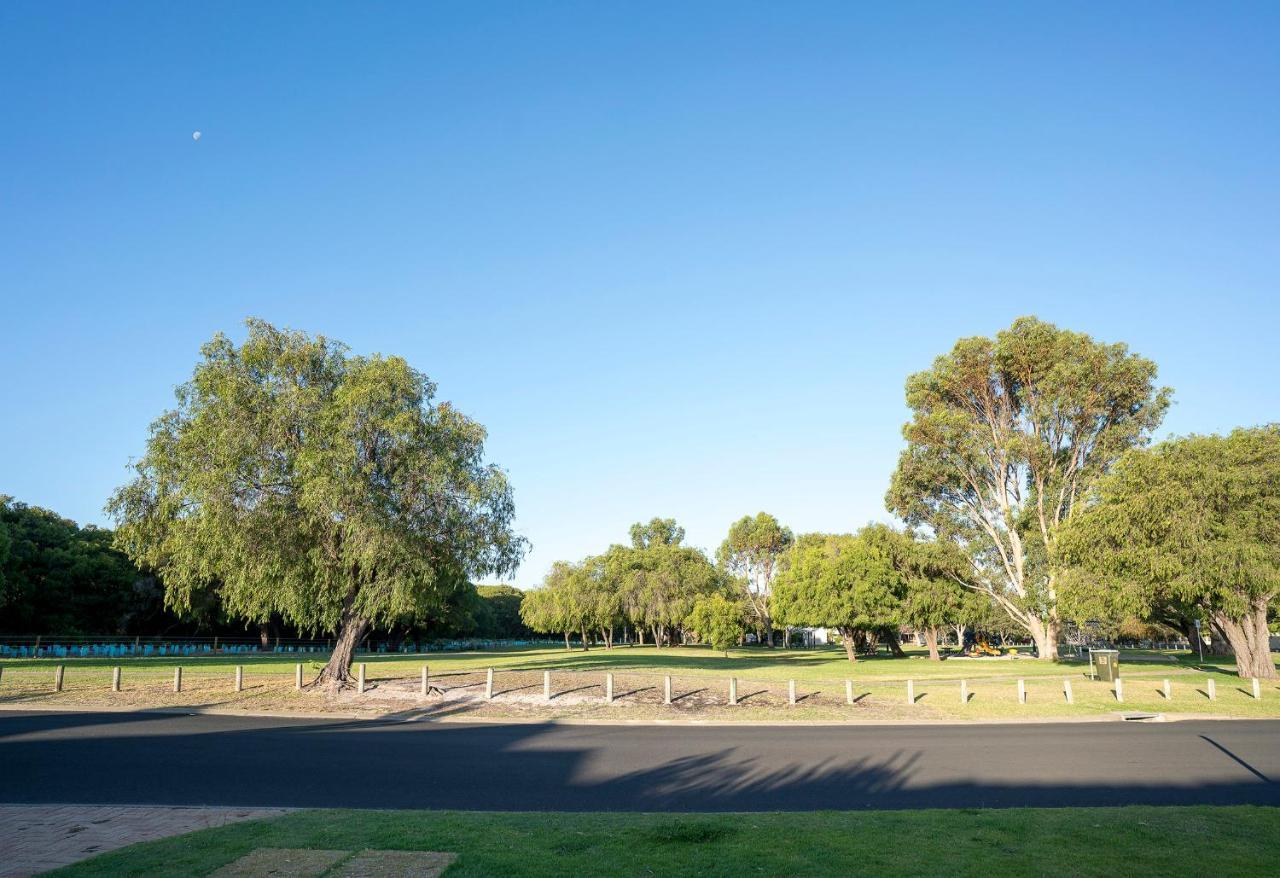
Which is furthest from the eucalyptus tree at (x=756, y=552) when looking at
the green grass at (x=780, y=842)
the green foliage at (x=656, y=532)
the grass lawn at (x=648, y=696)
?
the green grass at (x=780, y=842)

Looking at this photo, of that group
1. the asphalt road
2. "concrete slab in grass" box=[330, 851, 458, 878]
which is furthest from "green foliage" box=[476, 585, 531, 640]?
"concrete slab in grass" box=[330, 851, 458, 878]

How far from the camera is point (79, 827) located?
8375 millimetres

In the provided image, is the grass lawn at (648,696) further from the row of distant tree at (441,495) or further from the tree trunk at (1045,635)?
the tree trunk at (1045,635)

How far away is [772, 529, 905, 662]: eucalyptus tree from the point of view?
169 ft

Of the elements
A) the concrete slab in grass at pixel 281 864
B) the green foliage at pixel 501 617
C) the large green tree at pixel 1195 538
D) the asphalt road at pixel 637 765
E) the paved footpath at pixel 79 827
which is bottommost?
the green foliage at pixel 501 617

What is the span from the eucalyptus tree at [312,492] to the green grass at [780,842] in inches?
672

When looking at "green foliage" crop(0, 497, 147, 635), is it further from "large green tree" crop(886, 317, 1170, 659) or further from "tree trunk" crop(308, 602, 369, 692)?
"large green tree" crop(886, 317, 1170, 659)

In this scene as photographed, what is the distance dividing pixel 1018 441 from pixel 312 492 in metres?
39.6

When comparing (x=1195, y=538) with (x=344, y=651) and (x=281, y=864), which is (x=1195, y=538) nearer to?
(x=344, y=651)

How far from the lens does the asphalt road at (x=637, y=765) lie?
10.4 metres

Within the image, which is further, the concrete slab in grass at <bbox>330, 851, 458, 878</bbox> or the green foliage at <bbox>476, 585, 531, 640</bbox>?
the green foliage at <bbox>476, 585, 531, 640</bbox>

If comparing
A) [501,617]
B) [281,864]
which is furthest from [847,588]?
[501,617]

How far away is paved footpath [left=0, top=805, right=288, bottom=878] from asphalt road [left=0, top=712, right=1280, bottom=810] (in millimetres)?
779

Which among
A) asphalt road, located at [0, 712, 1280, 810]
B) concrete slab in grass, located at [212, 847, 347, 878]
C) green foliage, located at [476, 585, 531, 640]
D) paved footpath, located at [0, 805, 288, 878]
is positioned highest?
concrete slab in grass, located at [212, 847, 347, 878]
